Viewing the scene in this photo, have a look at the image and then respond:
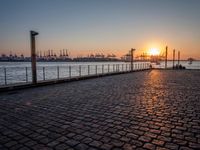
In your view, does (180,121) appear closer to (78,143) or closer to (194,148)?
(194,148)

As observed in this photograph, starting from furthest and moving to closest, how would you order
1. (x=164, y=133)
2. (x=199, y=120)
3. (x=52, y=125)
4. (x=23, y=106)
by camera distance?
(x=23, y=106) < (x=199, y=120) < (x=52, y=125) < (x=164, y=133)

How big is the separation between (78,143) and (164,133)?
6.09 feet

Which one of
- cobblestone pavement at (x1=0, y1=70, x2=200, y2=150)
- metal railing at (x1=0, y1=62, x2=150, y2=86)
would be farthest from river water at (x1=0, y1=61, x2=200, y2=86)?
cobblestone pavement at (x1=0, y1=70, x2=200, y2=150)

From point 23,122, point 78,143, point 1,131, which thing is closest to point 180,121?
point 78,143

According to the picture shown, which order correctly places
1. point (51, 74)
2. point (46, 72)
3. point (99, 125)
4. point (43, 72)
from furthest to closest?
point (46, 72) → point (51, 74) → point (43, 72) → point (99, 125)

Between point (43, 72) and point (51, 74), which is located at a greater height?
point (43, 72)

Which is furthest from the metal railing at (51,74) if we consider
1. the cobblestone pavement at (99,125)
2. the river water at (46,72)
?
the cobblestone pavement at (99,125)

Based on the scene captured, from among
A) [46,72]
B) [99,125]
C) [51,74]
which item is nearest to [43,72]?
[99,125]

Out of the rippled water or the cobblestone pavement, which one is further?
the rippled water

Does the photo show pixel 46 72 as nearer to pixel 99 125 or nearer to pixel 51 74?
pixel 51 74

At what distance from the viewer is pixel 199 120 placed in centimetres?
458

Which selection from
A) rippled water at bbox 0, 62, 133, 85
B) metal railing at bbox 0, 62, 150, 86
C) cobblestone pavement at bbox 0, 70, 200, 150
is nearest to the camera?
cobblestone pavement at bbox 0, 70, 200, 150

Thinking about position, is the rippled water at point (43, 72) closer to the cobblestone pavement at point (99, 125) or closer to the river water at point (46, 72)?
the river water at point (46, 72)

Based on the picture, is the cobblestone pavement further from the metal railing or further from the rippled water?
the rippled water
